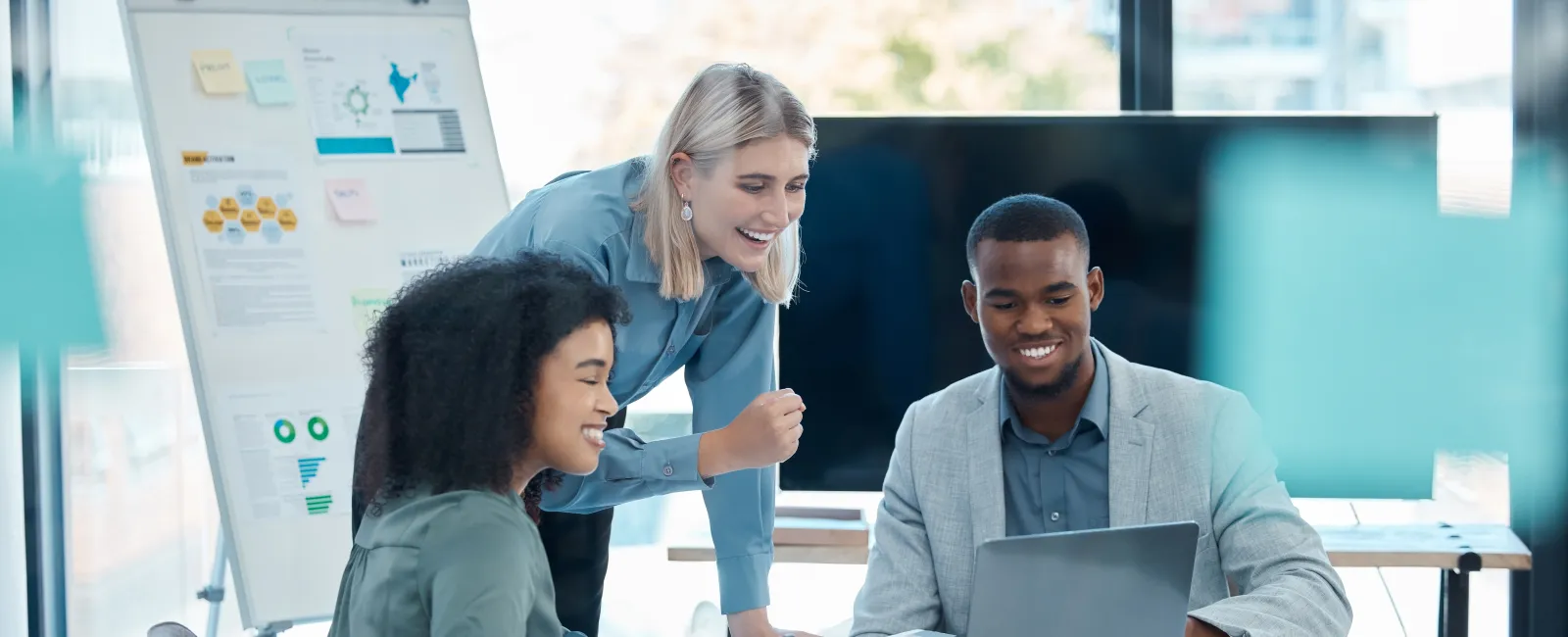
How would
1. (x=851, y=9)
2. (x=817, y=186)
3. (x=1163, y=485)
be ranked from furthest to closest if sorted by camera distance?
(x=851, y=9) → (x=817, y=186) → (x=1163, y=485)

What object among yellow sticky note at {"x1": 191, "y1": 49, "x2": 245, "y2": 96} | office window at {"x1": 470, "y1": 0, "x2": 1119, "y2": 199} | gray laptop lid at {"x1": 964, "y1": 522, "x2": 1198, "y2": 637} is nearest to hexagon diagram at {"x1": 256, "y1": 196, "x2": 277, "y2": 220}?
yellow sticky note at {"x1": 191, "y1": 49, "x2": 245, "y2": 96}

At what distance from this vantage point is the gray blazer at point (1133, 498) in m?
→ 1.56

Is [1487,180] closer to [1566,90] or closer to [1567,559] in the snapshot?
[1566,90]

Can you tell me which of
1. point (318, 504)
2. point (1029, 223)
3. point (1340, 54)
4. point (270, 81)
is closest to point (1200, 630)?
point (1029, 223)

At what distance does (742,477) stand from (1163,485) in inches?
23.9

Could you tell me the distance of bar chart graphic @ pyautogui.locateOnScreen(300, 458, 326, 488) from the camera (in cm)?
245

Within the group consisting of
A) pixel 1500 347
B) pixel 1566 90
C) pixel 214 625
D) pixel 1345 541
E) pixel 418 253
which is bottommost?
pixel 214 625

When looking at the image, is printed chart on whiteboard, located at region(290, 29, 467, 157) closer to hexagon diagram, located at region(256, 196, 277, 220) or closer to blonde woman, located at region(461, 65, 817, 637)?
hexagon diagram, located at region(256, 196, 277, 220)

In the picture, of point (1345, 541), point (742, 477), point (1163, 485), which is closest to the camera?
point (1163, 485)

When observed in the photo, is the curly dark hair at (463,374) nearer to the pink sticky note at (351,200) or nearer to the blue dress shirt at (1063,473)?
the blue dress shirt at (1063,473)

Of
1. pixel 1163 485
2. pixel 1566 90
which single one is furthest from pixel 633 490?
pixel 1566 90

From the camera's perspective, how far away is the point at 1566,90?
8.34 feet

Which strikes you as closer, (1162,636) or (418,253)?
(1162,636)

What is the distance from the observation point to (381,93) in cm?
255
